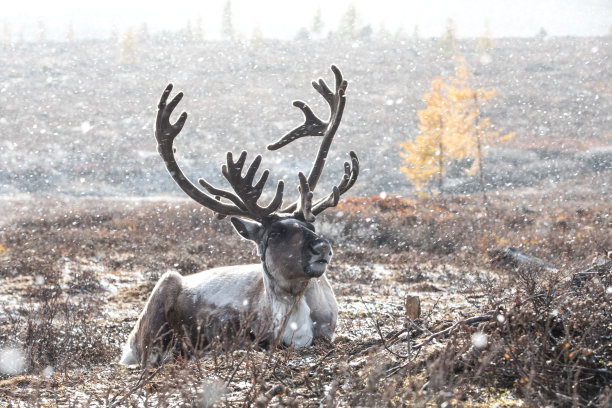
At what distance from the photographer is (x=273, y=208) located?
554 centimetres

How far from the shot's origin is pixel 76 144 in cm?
4438

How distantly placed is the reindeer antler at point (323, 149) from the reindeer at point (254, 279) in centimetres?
1

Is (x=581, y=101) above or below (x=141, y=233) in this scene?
above

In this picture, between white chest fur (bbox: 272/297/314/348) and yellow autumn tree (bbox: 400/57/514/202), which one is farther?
yellow autumn tree (bbox: 400/57/514/202)

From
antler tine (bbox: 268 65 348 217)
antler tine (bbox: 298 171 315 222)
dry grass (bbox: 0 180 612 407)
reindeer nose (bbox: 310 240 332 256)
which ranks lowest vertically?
dry grass (bbox: 0 180 612 407)

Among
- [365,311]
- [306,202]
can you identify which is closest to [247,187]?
[306,202]

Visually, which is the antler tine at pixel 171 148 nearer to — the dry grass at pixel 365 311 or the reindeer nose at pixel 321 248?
the reindeer nose at pixel 321 248

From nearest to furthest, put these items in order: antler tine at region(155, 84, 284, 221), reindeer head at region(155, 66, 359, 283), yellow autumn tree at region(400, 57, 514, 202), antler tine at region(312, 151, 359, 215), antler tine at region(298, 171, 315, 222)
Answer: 1. reindeer head at region(155, 66, 359, 283)
2. antler tine at region(298, 171, 315, 222)
3. antler tine at region(155, 84, 284, 221)
4. antler tine at region(312, 151, 359, 215)
5. yellow autumn tree at region(400, 57, 514, 202)

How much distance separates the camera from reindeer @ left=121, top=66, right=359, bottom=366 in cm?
508

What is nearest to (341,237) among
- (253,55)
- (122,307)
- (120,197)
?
(122,307)

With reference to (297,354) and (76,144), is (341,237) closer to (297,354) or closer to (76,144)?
(297,354)

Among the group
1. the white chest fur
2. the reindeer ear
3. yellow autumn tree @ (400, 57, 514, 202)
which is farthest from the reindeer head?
yellow autumn tree @ (400, 57, 514, 202)

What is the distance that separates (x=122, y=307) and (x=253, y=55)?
264 feet

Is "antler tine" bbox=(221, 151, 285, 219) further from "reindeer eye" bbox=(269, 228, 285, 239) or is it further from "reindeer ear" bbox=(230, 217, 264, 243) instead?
"reindeer eye" bbox=(269, 228, 285, 239)
